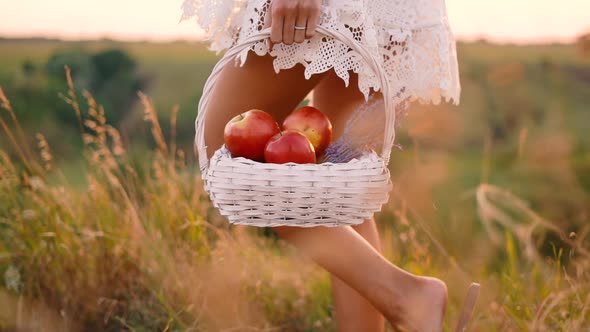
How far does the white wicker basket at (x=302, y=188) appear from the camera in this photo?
1.11 m

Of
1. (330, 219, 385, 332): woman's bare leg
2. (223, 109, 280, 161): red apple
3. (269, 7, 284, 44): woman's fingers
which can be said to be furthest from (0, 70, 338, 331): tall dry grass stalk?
(269, 7, 284, 44): woman's fingers

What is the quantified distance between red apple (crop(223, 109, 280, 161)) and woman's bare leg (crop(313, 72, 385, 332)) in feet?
1.18

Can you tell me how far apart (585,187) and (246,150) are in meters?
8.27

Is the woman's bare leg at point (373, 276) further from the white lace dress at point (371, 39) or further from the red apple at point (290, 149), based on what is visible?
the white lace dress at point (371, 39)

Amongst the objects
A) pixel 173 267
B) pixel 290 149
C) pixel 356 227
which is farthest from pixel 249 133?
pixel 173 267

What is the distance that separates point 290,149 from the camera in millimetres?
1149

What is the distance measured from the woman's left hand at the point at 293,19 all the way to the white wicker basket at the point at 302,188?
0.08 ft

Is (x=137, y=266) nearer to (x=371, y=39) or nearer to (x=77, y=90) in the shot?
(x=371, y=39)

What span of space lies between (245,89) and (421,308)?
24.7 inches

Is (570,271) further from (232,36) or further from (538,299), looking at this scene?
(232,36)

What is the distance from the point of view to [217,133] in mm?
1391

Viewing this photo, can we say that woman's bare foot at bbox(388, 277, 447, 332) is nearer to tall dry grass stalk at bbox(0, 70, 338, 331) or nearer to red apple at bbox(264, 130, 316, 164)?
red apple at bbox(264, 130, 316, 164)

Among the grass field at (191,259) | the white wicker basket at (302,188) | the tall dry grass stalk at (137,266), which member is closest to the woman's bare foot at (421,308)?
the white wicker basket at (302,188)

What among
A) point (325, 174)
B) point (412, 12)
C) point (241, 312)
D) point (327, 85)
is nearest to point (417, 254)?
point (241, 312)
